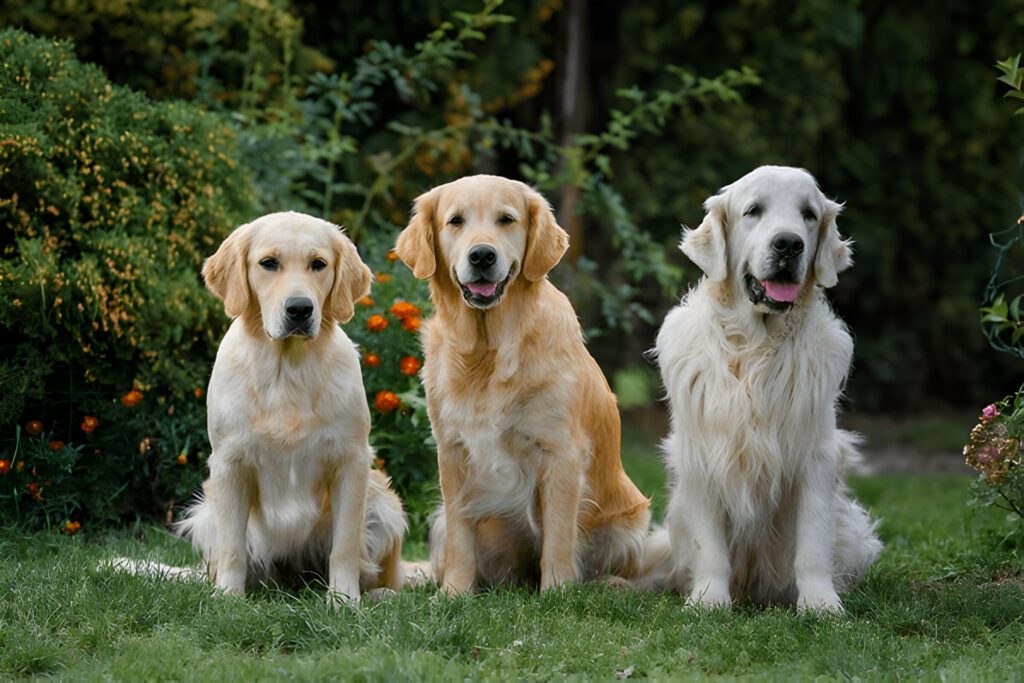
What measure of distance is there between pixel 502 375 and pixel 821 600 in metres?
1.39

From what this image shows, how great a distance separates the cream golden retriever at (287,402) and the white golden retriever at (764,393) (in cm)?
123

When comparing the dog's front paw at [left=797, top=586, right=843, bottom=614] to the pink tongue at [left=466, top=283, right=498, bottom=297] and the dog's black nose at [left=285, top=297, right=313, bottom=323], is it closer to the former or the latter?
the pink tongue at [left=466, top=283, right=498, bottom=297]

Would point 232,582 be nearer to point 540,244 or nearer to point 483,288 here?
point 483,288

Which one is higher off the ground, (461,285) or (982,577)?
(461,285)

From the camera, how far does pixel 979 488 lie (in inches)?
202

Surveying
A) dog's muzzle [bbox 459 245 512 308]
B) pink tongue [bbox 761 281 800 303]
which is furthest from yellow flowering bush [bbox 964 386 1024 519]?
dog's muzzle [bbox 459 245 512 308]

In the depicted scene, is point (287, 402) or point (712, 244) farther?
point (712, 244)

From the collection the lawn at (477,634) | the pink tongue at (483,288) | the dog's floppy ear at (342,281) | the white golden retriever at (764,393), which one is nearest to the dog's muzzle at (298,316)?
the dog's floppy ear at (342,281)

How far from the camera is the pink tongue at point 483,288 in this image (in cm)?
450

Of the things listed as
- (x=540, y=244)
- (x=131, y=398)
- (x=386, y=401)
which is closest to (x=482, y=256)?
(x=540, y=244)

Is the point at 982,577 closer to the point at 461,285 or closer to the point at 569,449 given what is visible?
the point at 569,449

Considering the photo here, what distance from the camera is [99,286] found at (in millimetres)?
5492

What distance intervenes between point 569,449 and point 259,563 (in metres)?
1.27

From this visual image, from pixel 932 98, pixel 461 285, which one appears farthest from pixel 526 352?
pixel 932 98
